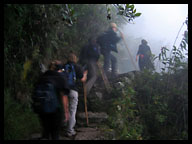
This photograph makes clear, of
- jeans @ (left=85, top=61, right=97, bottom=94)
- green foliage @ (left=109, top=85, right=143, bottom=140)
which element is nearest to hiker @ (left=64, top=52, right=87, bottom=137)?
green foliage @ (left=109, top=85, right=143, bottom=140)

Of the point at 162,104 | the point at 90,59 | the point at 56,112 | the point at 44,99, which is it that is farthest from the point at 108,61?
the point at 44,99

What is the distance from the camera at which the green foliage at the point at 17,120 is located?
3.86m

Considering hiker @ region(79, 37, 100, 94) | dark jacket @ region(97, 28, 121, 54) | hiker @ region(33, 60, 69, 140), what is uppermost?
dark jacket @ region(97, 28, 121, 54)

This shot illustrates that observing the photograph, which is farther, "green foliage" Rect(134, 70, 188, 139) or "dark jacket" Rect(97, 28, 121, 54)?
"dark jacket" Rect(97, 28, 121, 54)

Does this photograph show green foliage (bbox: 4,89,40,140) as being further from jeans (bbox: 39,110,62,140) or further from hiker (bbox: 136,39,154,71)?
hiker (bbox: 136,39,154,71)

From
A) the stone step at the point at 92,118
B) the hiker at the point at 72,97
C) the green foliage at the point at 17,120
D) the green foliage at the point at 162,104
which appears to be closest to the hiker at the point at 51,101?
the hiker at the point at 72,97

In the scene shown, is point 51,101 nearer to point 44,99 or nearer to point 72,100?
point 44,99

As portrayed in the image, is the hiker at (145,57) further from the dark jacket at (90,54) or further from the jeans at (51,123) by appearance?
the jeans at (51,123)

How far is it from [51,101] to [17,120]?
1609mm

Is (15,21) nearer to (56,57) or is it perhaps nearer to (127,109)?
(56,57)

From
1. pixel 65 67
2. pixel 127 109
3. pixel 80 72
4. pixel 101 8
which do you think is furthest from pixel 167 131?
pixel 101 8

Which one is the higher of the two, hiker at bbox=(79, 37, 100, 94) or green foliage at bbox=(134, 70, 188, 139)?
hiker at bbox=(79, 37, 100, 94)

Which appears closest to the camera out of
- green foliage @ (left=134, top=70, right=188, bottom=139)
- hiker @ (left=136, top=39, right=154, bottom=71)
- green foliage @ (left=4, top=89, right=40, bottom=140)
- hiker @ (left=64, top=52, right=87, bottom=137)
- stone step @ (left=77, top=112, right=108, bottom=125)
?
green foliage @ (left=4, top=89, right=40, bottom=140)

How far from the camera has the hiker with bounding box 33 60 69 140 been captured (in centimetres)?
311
